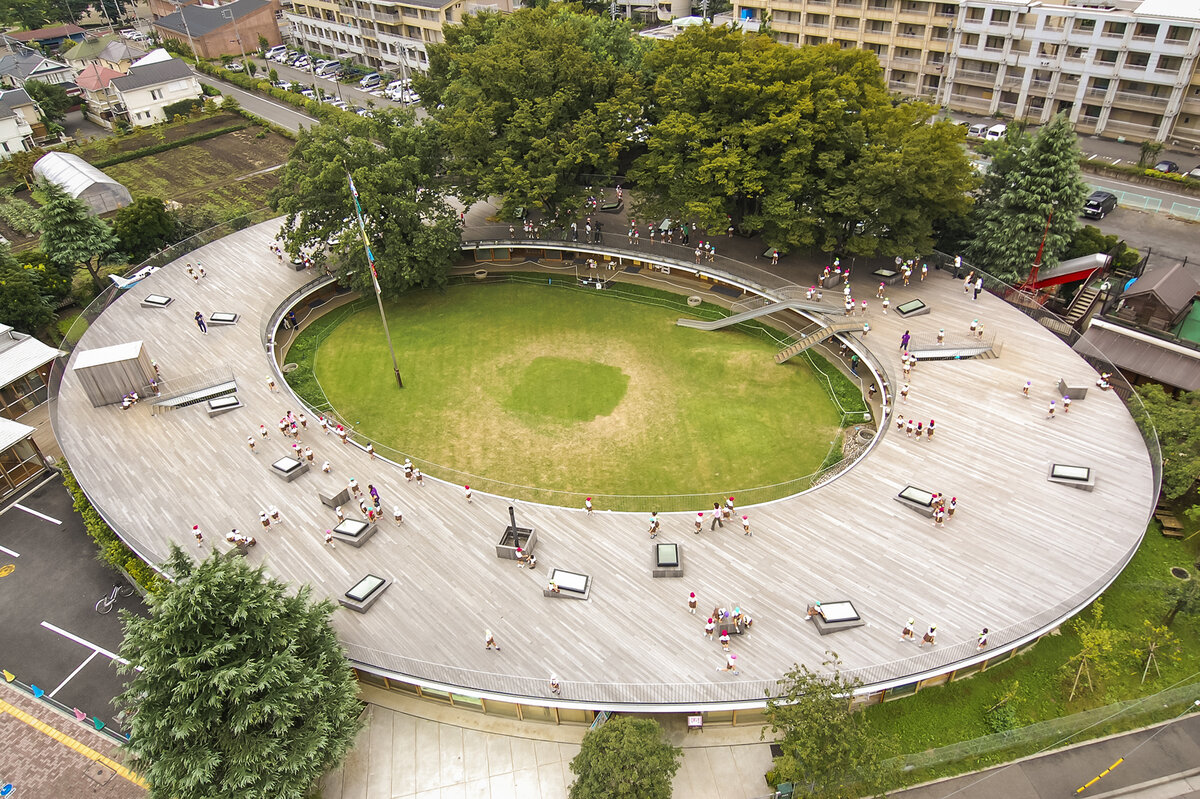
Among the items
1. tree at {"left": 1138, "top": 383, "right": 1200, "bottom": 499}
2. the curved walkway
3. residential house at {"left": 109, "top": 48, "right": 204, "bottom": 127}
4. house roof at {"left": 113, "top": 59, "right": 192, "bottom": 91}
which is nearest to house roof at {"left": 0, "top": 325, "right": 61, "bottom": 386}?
the curved walkway

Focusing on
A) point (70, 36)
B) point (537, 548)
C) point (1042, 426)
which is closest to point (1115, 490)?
point (1042, 426)

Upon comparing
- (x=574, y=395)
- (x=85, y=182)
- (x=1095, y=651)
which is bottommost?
(x=1095, y=651)

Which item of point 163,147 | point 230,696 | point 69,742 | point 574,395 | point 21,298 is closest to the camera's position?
point 230,696

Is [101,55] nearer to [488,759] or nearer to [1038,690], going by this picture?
[488,759]

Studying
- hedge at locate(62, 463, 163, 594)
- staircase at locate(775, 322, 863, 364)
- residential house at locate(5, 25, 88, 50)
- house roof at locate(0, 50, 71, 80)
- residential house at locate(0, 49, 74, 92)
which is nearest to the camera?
hedge at locate(62, 463, 163, 594)

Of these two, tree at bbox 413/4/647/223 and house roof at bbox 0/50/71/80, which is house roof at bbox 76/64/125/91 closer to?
house roof at bbox 0/50/71/80

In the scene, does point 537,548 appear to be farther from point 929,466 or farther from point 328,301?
point 328,301

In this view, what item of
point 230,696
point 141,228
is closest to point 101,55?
point 141,228
